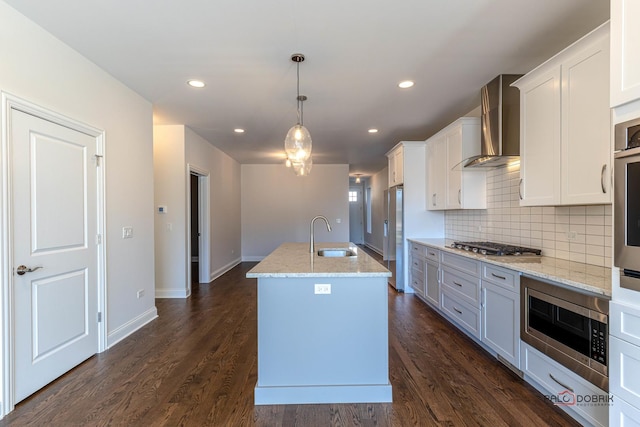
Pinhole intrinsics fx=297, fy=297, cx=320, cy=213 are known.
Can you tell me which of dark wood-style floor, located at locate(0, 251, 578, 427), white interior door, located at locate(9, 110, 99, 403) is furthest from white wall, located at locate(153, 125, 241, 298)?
white interior door, located at locate(9, 110, 99, 403)

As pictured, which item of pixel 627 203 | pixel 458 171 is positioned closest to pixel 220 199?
pixel 458 171

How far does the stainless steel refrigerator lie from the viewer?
4.86 meters

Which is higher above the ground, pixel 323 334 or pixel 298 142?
pixel 298 142

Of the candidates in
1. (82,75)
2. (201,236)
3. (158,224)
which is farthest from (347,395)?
(201,236)

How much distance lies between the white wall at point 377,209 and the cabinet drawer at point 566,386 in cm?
658

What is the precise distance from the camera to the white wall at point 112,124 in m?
2.09

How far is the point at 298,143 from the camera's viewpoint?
2.93m

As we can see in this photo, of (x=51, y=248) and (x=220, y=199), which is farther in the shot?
(x=220, y=199)

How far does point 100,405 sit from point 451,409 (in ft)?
7.82

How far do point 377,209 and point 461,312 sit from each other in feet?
Result: 22.1

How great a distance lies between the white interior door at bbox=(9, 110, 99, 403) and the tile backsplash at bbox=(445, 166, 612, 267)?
4149 mm

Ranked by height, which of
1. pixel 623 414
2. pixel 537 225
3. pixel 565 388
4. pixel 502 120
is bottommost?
pixel 565 388

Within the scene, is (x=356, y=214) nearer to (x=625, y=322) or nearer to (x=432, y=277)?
(x=432, y=277)

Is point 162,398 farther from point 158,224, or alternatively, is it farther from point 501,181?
point 501,181
